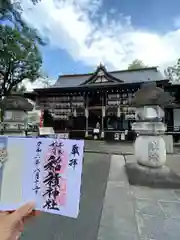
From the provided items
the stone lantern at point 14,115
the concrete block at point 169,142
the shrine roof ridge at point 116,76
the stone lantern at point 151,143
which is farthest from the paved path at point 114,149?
the shrine roof ridge at point 116,76

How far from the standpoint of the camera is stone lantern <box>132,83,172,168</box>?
4.23 metres

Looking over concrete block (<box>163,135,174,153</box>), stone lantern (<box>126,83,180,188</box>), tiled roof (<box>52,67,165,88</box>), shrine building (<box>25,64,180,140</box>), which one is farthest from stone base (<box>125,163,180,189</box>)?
tiled roof (<box>52,67,165,88</box>)

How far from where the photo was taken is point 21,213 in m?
0.88

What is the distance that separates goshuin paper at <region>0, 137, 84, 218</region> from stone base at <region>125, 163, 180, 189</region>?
11.1 ft

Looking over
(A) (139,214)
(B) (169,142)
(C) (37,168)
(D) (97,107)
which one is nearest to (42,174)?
Result: (C) (37,168)

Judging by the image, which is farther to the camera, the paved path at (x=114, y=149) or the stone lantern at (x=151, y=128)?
the paved path at (x=114, y=149)

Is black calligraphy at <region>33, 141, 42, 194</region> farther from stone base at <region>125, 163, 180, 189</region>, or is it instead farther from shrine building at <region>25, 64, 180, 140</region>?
shrine building at <region>25, 64, 180, 140</region>

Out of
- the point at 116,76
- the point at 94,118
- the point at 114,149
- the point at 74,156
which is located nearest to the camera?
the point at 74,156

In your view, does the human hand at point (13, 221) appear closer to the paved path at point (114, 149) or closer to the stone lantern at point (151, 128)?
the stone lantern at point (151, 128)

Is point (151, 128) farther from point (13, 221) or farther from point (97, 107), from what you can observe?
point (97, 107)

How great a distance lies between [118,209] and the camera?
9.49ft

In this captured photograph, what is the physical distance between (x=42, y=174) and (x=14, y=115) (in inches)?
189

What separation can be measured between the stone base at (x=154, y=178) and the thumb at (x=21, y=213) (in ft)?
11.4

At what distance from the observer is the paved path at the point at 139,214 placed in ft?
7.50
